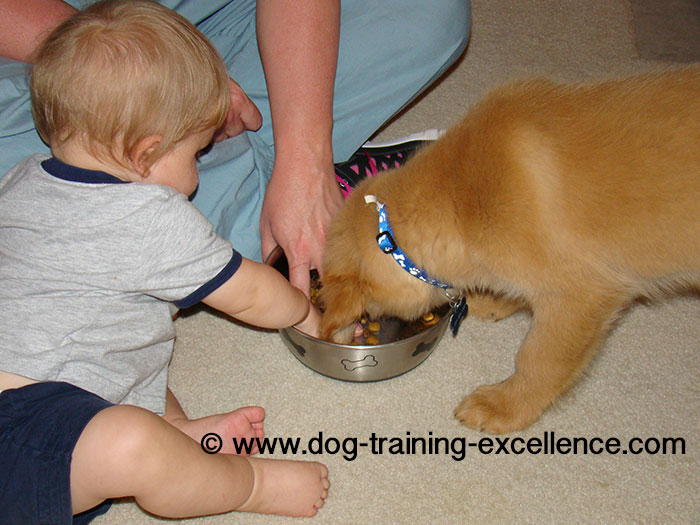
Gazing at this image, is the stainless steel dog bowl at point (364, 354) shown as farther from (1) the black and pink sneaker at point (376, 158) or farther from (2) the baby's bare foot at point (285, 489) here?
(1) the black and pink sneaker at point (376, 158)

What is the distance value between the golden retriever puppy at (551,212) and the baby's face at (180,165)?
34 centimetres

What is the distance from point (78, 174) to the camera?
3.76 feet

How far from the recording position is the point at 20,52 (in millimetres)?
1445

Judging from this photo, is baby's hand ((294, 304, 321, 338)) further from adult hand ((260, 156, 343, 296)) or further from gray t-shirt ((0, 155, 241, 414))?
gray t-shirt ((0, 155, 241, 414))

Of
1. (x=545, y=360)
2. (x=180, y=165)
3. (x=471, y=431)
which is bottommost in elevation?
(x=471, y=431)

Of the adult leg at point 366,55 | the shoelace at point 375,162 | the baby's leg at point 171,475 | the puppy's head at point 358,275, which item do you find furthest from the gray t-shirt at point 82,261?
the shoelace at point 375,162

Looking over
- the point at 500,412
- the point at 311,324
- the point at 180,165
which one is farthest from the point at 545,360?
the point at 180,165

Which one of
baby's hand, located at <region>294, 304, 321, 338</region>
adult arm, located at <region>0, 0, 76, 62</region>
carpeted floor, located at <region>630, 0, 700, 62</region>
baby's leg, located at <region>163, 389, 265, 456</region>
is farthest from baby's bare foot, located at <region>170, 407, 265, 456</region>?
carpeted floor, located at <region>630, 0, 700, 62</region>

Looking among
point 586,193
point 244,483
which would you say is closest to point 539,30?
point 586,193

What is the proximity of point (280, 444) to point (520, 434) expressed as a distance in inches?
21.9

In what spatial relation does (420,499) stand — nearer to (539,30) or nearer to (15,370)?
(15,370)

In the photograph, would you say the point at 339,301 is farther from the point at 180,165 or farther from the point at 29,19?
the point at 29,19

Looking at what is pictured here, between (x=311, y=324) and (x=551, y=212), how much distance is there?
593 mm

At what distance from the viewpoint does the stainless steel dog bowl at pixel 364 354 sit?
4.54 ft
